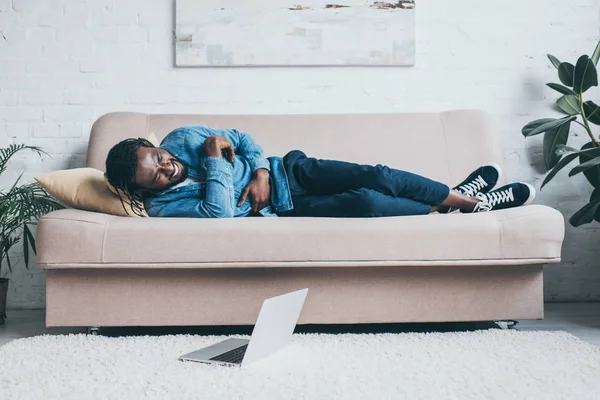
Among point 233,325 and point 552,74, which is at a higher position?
point 552,74

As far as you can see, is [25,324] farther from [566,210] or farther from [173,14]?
[566,210]

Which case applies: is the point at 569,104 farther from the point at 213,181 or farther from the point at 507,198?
the point at 213,181

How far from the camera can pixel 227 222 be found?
2170 mm

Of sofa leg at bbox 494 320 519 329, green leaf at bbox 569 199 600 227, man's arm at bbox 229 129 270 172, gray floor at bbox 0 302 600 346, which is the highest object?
man's arm at bbox 229 129 270 172

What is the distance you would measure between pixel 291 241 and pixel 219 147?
520mm

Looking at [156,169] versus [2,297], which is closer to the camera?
[156,169]

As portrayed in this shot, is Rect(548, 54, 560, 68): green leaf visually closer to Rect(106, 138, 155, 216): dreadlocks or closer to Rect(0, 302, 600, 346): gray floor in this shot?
Rect(0, 302, 600, 346): gray floor

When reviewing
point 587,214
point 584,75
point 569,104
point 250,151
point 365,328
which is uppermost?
point 584,75

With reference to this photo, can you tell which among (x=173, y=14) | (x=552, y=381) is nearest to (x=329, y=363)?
(x=552, y=381)

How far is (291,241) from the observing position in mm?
2129

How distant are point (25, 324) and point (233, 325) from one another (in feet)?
3.14

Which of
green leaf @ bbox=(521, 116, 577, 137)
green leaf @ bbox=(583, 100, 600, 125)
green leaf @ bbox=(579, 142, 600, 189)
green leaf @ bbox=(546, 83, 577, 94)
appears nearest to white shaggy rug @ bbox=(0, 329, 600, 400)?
green leaf @ bbox=(579, 142, 600, 189)

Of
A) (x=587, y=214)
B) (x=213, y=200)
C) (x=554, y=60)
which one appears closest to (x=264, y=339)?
(x=213, y=200)

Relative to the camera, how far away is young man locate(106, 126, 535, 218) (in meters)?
2.27
